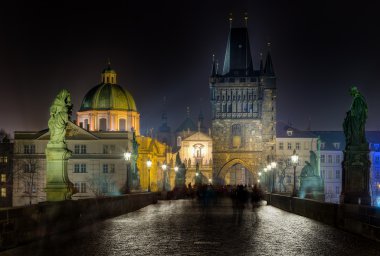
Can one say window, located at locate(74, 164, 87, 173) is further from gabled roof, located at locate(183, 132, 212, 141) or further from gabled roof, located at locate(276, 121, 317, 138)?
gabled roof, located at locate(183, 132, 212, 141)

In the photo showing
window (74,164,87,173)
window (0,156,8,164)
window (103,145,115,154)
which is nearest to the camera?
window (74,164,87,173)

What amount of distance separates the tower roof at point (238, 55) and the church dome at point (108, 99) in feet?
69.7

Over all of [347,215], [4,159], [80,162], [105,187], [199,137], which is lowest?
[105,187]

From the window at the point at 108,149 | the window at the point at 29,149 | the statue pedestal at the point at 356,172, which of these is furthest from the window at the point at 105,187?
the statue pedestal at the point at 356,172

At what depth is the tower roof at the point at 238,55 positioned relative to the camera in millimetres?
131125

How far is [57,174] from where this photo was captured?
24344mm

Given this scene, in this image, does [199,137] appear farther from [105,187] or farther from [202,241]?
[202,241]

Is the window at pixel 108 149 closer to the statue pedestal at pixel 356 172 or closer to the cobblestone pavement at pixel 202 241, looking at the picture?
the statue pedestal at pixel 356 172

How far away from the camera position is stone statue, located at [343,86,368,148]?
2586 centimetres

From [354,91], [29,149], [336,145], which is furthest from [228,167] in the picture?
[354,91]

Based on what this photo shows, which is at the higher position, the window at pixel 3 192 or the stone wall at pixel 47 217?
the stone wall at pixel 47 217

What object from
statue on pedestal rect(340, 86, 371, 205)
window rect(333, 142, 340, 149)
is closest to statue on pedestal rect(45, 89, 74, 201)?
statue on pedestal rect(340, 86, 371, 205)

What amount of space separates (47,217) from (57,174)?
5.32 meters

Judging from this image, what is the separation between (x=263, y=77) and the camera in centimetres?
13000
